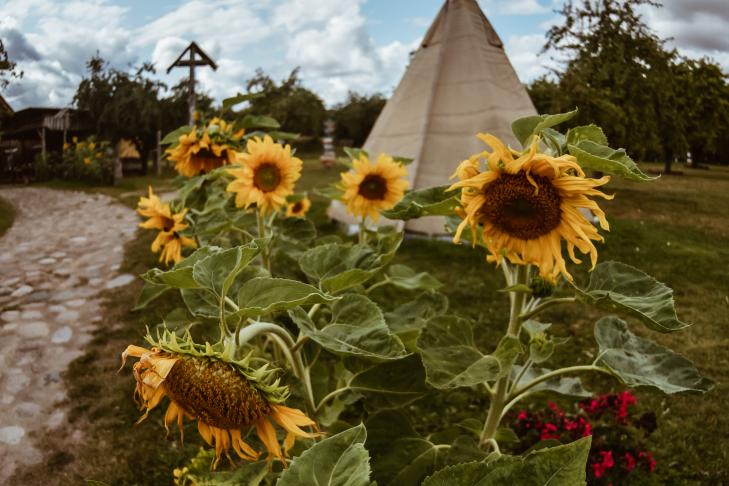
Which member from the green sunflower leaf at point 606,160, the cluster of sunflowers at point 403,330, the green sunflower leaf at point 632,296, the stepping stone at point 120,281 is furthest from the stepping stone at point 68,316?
the green sunflower leaf at point 606,160

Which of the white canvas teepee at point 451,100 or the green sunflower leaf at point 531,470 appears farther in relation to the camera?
the white canvas teepee at point 451,100

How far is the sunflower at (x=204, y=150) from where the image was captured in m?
2.44

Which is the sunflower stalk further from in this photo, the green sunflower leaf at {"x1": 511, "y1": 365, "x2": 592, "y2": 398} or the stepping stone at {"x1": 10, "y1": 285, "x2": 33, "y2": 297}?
the stepping stone at {"x1": 10, "y1": 285, "x2": 33, "y2": 297}

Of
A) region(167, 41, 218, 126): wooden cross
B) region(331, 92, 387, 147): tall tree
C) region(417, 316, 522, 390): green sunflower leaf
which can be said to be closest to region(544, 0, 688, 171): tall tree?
region(167, 41, 218, 126): wooden cross

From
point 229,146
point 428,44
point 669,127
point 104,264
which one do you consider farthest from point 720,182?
point 104,264

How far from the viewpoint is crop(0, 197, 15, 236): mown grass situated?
912 centimetres

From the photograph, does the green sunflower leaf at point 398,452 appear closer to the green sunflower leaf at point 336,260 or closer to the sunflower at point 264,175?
the green sunflower leaf at point 336,260

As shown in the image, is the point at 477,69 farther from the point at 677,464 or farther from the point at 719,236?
the point at 677,464

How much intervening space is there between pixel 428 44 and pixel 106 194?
9454mm

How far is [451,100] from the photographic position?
679 centimetres

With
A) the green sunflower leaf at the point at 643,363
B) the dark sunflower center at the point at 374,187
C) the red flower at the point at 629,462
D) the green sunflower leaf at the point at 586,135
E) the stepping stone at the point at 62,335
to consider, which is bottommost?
the stepping stone at the point at 62,335

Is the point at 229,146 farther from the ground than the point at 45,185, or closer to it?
farther from the ground

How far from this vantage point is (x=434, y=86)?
22.4 feet

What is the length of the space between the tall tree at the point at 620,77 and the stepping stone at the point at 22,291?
24.5 feet
